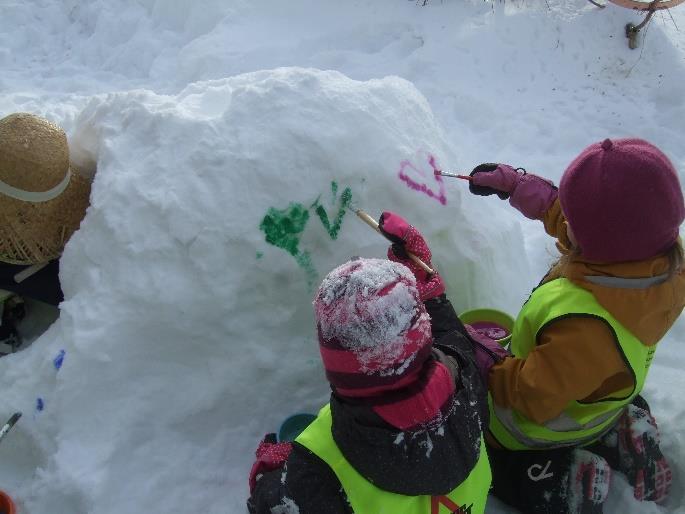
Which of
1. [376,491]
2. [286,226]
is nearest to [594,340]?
[376,491]

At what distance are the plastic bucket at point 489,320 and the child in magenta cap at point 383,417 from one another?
814mm

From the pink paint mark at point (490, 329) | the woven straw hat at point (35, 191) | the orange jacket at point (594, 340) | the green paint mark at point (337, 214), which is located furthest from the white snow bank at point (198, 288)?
the orange jacket at point (594, 340)

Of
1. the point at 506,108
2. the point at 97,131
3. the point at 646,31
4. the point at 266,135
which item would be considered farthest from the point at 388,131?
the point at 646,31

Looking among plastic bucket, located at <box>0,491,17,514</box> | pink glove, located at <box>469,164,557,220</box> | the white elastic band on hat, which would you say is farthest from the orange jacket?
the white elastic band on hat

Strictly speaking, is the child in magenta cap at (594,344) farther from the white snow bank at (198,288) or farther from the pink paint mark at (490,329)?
the white snow bank at (198,288)

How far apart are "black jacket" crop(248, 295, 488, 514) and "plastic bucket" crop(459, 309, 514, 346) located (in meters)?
0.83

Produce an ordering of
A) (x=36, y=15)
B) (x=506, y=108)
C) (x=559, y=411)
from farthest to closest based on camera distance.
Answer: (x=36, y=15)
(x=506, y=108)
(x=559, y=411)

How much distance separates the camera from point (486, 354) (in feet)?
6.07

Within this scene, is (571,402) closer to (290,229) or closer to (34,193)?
(290,229)

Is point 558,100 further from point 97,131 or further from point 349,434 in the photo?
point 349,434

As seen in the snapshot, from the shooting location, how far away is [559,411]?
5.45 ft

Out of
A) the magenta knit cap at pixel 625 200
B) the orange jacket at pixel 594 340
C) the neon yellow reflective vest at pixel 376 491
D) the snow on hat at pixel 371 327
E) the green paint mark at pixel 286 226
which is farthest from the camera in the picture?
the green paint mark at pixel 286 226

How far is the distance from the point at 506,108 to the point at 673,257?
320cm

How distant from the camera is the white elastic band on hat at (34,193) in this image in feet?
6.76
